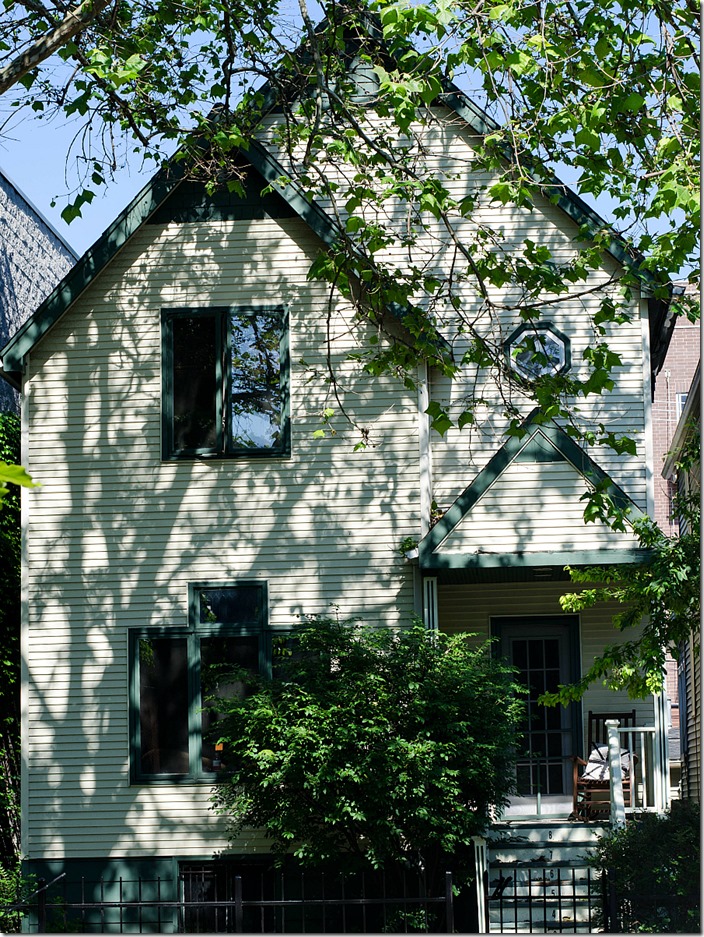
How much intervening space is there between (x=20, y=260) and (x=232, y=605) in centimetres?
724

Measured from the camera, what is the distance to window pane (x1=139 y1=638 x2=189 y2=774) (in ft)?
42.7

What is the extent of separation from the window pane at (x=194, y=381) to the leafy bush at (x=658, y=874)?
247 inches

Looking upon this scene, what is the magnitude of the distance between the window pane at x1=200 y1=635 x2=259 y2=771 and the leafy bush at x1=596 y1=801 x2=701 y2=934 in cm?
429

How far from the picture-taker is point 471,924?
11.4 meters

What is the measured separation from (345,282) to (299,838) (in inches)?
214

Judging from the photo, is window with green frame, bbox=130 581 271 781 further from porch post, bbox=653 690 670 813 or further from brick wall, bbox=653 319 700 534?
brick wall, bbox=653 319 700 534

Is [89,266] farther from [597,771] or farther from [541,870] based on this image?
[541,870]

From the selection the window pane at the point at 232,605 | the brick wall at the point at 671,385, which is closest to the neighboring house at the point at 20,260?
the window pane at the point at 232,605

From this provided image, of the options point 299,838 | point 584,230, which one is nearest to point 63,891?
point 299,838

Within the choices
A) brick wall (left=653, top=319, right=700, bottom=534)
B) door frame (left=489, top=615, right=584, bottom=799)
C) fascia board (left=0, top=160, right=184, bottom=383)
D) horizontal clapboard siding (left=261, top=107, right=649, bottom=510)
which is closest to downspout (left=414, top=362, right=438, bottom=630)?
horizontal clapboard siding (left=261, top=107, right=649, bottom=510)

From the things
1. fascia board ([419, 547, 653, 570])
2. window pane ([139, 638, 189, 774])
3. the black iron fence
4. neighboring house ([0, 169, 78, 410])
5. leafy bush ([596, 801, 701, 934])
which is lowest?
the black iron fence

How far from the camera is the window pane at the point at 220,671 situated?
42.4 ft

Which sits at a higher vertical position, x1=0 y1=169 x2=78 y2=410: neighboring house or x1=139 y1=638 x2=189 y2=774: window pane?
x1=0 y1=169 x2=78 y2=410: neighboring house

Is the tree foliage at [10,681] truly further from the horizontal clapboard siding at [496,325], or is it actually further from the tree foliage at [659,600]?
the tree foliage at [659,600]
